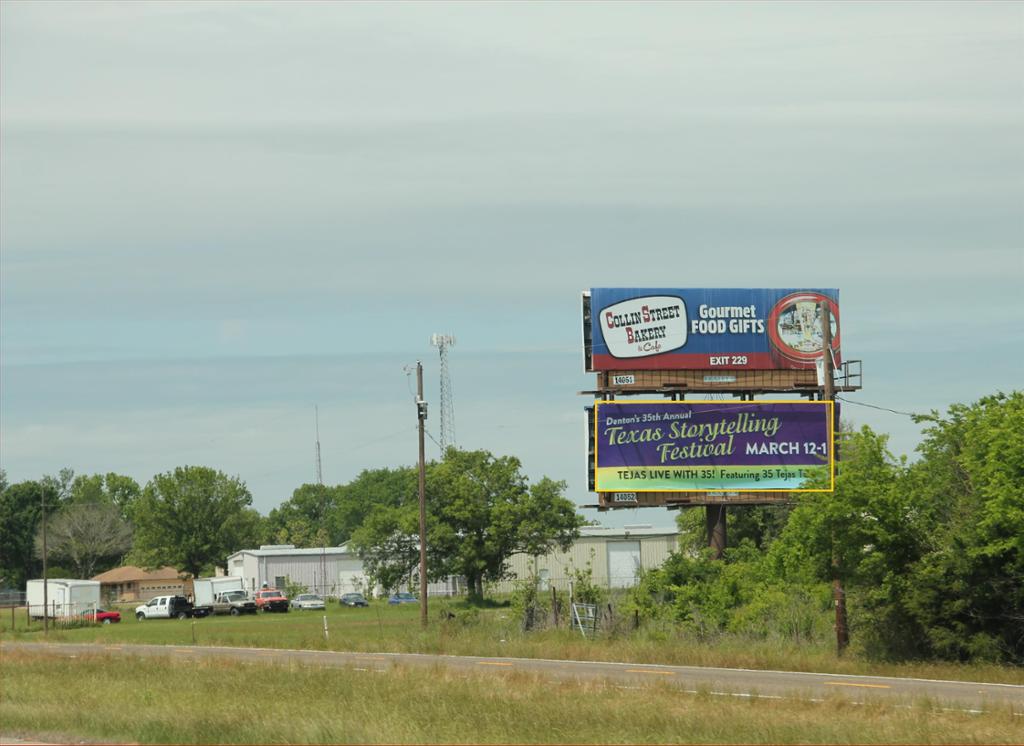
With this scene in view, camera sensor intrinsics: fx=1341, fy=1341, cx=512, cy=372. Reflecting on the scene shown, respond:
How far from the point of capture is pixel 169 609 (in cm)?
8469

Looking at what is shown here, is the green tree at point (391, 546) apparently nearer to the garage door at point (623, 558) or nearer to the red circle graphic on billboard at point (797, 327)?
the garage door at point (623, 558)

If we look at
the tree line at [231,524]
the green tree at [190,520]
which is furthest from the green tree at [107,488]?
the green tree at [190,520]

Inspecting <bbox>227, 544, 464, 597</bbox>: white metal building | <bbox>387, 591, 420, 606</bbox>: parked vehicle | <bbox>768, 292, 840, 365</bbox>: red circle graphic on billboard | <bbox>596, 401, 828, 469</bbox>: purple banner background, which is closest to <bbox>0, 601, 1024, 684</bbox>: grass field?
<bbox>596, 401, 828, 469</bbox>: purple banner background

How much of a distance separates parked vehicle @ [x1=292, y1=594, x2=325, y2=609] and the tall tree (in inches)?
2224

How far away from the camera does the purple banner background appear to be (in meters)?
51.4

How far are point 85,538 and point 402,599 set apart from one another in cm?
5970

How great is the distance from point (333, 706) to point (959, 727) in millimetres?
9481

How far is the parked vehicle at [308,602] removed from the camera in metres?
94.2

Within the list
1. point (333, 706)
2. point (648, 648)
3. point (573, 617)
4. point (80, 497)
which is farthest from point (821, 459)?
point (80, 497)

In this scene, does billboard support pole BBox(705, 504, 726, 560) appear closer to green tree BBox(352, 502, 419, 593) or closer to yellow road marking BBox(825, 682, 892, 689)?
yellow road marking BBox(825, 682, 892, 689)

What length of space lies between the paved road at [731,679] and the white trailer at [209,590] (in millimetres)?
43129

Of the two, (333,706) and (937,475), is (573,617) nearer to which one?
(937,475)

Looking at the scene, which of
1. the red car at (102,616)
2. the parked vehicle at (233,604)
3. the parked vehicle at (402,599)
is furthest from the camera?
the parked vehicle at (402,599)

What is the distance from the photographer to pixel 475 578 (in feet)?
275
